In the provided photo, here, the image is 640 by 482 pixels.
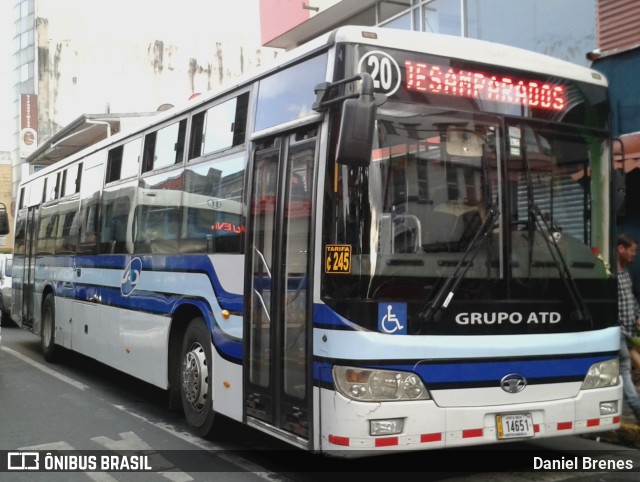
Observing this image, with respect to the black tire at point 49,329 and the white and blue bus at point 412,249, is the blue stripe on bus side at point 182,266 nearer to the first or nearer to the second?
the white and blue bus at point 412,249

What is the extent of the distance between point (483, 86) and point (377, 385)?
2.33 meters

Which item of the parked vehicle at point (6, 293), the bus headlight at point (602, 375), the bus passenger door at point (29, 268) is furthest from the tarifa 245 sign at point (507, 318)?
the parked vehicle at point (6, 293)

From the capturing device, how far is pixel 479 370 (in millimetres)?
5145

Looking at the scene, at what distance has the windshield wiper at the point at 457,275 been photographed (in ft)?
16.5

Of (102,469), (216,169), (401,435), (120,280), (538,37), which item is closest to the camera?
(401,435)

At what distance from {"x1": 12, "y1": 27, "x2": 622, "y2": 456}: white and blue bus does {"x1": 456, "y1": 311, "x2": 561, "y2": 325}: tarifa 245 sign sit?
1 centimetres

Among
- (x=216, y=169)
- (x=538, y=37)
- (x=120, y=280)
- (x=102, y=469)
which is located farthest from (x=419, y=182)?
(x=538, y=37)

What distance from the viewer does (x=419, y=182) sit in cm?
512

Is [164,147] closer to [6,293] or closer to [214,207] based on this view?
[214,207]

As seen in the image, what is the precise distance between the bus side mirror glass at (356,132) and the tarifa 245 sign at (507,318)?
1.35 metres

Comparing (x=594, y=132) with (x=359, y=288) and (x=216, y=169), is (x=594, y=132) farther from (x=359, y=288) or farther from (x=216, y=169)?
(x=216, y=169)

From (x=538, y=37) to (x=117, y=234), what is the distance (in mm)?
7405

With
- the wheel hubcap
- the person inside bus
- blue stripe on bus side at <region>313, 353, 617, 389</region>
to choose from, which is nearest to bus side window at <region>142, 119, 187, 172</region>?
the wheel hubcap

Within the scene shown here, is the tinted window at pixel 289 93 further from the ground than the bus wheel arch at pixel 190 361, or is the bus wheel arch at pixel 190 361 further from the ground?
the tinted window at pixel 289 93
